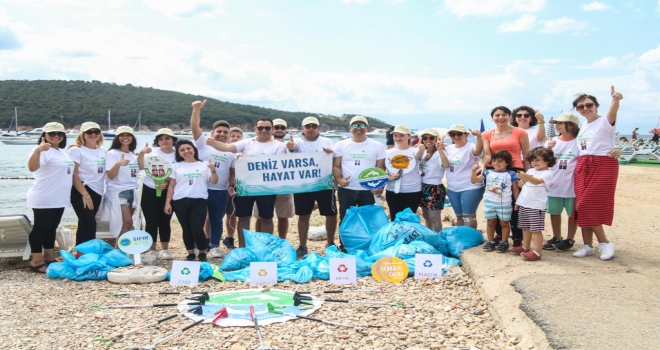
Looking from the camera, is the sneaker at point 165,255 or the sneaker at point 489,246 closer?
the sneaker at point 489,246

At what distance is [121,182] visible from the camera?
671 centimetres

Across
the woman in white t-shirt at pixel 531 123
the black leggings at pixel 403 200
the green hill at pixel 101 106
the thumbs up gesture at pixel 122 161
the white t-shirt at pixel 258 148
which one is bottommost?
the black leggings at pixel 403 200

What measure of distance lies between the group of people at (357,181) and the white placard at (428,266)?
0.87 meters

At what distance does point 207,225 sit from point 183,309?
2.92 metres

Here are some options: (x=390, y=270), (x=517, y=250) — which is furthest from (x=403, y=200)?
(x=517, y=250)

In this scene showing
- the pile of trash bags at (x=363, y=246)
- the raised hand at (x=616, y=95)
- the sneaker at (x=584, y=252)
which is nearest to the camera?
the raised hand at (x=616, y=95)

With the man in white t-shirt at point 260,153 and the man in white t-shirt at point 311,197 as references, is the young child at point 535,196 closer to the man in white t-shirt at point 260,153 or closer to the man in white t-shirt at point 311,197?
the man in white t-shirt at point 311,197

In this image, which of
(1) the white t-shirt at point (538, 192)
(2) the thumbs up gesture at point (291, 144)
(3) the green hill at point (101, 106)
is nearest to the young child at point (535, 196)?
(1) the white t-shirt at point (538, 192)

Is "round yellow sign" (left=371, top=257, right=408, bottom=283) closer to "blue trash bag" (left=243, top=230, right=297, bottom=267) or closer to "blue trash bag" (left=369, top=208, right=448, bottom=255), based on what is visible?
"blue trash bag" (left=369, top=208, right=448, bottom=255)

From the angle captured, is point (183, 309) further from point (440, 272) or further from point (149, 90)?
point (149, 90)

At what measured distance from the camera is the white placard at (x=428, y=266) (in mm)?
5656

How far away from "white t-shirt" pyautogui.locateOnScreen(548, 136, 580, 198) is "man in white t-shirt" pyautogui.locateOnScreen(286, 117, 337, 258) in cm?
274

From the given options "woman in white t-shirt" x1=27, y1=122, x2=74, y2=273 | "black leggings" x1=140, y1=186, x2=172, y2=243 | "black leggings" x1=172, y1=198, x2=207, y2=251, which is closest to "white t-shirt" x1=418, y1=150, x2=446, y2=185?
"black leggings" x1=172, y1=198, x2=207, y2=251

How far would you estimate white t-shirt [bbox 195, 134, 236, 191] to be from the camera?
22.5 feet
